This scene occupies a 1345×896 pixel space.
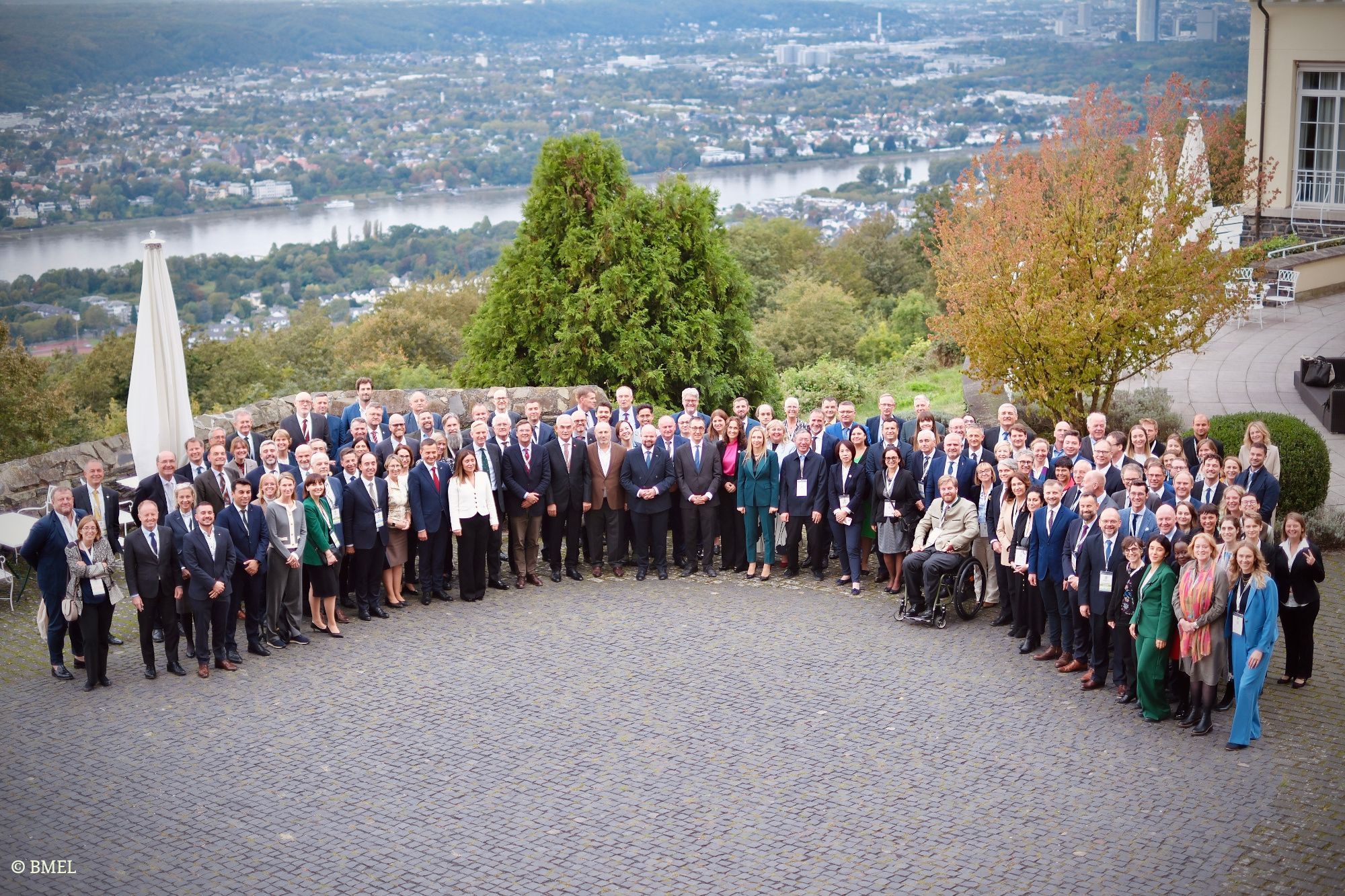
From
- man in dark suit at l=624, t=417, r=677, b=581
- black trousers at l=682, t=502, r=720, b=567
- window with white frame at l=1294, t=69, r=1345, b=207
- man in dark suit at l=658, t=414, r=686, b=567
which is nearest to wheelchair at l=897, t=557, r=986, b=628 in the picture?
black trousers at l=682, t=502, r=720, b=567

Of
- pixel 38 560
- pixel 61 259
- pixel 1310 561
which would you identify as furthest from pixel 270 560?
pixel 61 259

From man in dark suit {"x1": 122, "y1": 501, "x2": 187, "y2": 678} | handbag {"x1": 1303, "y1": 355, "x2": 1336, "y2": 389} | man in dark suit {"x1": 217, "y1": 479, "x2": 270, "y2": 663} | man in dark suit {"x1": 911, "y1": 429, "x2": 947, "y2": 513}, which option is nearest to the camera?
man in dark suit {"x1": 122, "y1": 501, "x2": 187, "y2": 678}

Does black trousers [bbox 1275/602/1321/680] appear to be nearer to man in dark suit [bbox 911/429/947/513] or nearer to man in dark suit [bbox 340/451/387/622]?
man in dark suit [bbox 911/429/947/513]

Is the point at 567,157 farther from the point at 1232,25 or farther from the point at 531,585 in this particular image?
the point at 1232,25

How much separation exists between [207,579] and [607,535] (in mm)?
4394

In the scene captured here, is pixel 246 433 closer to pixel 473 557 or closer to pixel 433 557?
pixel 433 557

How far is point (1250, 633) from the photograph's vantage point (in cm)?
940

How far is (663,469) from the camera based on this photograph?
1357 centimetres

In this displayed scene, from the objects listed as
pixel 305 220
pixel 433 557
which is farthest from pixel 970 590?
pixel 305 220

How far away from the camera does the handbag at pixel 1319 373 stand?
18453mm

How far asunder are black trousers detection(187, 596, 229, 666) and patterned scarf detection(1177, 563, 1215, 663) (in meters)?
7.77

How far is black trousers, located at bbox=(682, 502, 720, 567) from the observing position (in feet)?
44.7

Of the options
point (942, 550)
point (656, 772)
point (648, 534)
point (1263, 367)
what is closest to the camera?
point (656, 772)

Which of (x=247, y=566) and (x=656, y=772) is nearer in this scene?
(x=656, y=772)
